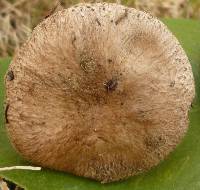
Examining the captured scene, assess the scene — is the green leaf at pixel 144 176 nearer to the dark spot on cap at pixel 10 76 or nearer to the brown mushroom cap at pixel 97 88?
the brown mushroom cap at pixel 97 88

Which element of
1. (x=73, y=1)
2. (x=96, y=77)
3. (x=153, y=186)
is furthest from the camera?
(x=73, y=1)

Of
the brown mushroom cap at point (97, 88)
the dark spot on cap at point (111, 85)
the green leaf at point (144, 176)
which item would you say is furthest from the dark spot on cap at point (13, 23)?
the dark spot on cap at point (111, 85)

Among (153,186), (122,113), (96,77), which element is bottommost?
(153,186)

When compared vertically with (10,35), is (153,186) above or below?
below

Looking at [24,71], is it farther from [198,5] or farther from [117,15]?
[198,5]

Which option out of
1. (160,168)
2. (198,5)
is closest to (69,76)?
(160,168)

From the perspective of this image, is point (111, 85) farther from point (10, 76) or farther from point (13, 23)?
point (13, 23)

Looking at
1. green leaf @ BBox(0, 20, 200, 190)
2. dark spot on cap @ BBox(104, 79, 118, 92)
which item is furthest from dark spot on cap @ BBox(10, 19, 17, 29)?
dark spot on cap @ BBox(104, 79, 118, 92)

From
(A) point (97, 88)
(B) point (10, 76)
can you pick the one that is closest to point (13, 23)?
(B) point (10, 76)

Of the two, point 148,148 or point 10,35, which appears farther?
point 10,35
